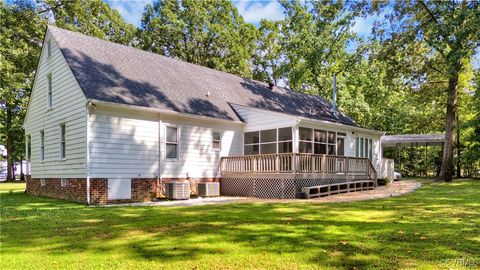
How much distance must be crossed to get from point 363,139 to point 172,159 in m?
12.2

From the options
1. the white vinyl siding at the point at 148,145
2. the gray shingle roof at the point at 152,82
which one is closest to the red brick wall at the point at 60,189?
the white vinyl siding at the point at 148,145

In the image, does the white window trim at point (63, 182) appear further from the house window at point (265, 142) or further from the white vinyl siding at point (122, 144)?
the house window at point (265, 142)

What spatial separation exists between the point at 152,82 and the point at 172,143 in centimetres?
312

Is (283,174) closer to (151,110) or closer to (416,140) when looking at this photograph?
(151,110)

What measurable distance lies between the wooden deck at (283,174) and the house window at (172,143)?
8.84ft

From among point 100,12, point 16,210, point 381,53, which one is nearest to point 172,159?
point 16,210

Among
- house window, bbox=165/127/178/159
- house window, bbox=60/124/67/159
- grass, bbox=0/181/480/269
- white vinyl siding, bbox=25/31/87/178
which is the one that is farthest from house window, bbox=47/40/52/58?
grass, bbox=0/181/480/269

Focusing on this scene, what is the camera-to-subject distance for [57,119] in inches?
600

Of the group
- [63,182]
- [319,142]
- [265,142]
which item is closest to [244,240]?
[63,182]

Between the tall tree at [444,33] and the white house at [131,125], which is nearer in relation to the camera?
the white house at [131,125]

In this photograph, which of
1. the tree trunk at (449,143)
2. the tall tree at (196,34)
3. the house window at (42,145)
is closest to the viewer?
the house window at (42,145)

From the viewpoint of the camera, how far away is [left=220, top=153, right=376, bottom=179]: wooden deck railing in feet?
49.3

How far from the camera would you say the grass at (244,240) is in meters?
4.89

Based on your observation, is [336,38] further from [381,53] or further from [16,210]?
[16,210]
